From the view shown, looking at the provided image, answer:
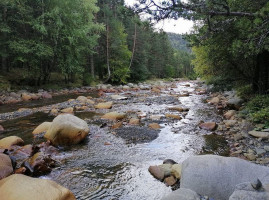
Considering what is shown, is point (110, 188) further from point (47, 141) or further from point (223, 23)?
point (223, 23)

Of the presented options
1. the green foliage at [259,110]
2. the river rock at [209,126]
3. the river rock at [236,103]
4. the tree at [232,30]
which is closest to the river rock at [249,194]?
the tree at [232,30]

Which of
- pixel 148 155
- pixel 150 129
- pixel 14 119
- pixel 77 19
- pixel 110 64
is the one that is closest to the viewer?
pixel 148 155

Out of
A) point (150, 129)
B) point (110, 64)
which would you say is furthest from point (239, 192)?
point (110, 64)

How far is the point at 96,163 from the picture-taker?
17.2 feet

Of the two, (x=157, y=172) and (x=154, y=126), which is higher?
(x=154, y=126)

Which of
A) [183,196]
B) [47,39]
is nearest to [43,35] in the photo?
[47,39]

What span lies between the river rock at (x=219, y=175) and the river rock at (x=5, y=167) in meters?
3.43

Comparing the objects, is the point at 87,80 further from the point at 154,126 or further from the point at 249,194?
the point at 249,194

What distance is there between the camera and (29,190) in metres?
3.21

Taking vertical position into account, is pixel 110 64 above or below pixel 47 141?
above

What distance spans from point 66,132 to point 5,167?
2.13 m

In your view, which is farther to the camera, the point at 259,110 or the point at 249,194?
the point at 259,110

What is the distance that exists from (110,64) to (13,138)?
2466 cm

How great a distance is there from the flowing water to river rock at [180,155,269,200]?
2.19ft
